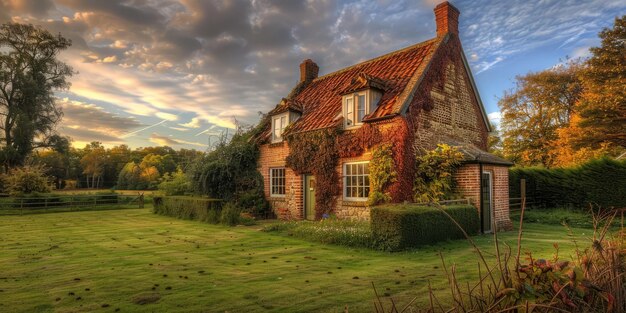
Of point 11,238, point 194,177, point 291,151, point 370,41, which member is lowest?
point 11,238

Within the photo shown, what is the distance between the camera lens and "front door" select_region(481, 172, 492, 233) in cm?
1233

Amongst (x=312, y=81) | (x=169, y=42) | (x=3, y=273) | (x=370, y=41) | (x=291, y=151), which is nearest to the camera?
(x=3, y=273)

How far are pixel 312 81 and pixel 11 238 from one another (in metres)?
16.5

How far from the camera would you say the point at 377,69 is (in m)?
16.9

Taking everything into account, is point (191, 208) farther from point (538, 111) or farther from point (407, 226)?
point (538, 111)

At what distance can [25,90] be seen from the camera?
32.6 metres

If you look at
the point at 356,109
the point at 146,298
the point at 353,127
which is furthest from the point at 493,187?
the point at 146,298

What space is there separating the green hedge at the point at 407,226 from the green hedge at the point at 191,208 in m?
8.34

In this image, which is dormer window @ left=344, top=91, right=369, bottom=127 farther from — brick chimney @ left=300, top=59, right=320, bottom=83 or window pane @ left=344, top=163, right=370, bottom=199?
brick chimney @ left=300, top=59, right=320, bottom=83

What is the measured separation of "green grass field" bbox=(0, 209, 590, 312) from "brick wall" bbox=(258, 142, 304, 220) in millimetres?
5341

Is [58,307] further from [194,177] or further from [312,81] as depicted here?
[312,81]

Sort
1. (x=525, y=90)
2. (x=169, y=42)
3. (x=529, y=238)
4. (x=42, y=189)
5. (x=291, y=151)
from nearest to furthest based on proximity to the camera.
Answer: (x=529, y=238) → (x=169, y=42) → (x=291, y=151) → (x=42, y=189) → (x=525, y=90)

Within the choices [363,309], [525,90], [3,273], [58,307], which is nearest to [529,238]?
[363,309]

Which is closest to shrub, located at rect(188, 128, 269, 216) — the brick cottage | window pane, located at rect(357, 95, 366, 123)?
the brick cottage
